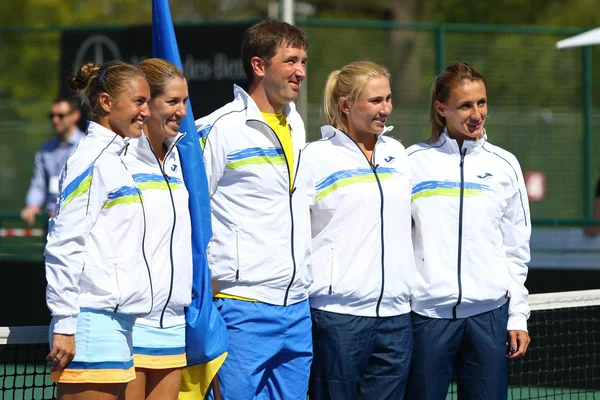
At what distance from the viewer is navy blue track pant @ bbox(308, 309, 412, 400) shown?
4.66 meters

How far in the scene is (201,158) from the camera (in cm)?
448

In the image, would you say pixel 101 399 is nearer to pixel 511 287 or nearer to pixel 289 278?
pixel 289 278

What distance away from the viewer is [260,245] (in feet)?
14.8

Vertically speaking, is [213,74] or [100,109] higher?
[213,74]

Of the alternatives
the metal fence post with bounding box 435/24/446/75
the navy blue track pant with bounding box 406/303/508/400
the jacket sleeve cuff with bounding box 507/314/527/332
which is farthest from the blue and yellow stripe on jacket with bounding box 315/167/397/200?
the metal fence post with bounding box 435/24/446/75

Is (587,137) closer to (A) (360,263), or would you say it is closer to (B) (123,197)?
(A) (360,263)

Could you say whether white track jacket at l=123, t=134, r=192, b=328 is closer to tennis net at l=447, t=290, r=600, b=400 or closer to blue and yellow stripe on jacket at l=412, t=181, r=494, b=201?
blue and yellow stripe on jacket at l=412, t=181, r=494, b=201

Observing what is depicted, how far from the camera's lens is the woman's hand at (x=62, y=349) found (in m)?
3.86

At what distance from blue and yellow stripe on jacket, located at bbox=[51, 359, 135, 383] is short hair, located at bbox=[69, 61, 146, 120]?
0.95 meters

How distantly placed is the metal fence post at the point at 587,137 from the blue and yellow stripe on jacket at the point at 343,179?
23.8 ft

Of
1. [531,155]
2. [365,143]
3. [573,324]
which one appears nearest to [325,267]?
[365,143]

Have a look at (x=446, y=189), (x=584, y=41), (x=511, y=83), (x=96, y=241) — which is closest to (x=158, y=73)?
(x=96, y=241)

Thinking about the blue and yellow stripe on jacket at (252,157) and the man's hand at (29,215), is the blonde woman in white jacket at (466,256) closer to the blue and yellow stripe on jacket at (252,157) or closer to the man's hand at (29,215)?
the blue and yellow stripe on jacket at (252,157)

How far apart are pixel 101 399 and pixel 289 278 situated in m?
0.97
